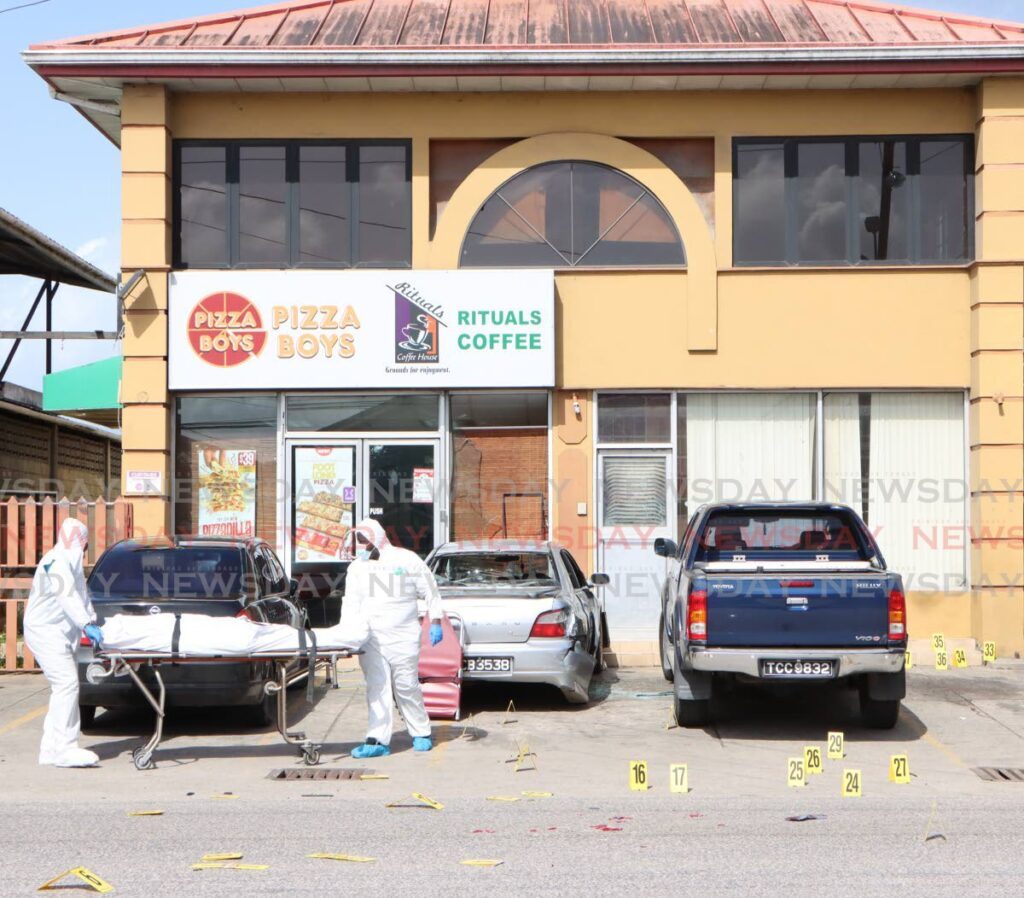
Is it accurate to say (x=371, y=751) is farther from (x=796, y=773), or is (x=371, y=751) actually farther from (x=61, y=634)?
(x=796, y=773)

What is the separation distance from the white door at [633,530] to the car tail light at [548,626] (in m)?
4.72

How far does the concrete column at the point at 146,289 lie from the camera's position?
16.2 metres

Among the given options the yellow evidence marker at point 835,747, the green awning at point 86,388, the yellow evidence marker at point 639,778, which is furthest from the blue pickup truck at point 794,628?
the green awning at point 86,388

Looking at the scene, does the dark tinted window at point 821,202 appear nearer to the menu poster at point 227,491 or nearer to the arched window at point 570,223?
the arched window at point 570,223

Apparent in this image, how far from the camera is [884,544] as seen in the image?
16531 millimetres

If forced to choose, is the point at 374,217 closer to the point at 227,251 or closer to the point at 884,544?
the point at 227,251

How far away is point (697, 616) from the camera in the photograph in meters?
10.5

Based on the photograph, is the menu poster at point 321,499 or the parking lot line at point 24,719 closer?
the parking lot line at point 24,719

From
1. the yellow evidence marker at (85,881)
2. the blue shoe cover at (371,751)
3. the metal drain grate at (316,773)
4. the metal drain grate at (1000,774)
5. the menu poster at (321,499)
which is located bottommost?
the metal drain grate at (1000,774)

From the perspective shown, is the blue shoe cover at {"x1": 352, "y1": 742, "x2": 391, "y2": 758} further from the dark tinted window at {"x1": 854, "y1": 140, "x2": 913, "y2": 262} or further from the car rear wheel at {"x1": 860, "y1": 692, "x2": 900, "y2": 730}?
the dark tinted window at {"x1": 854, "y1": 140, "x2": 913, "y2": 262}

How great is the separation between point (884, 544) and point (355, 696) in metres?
7.15

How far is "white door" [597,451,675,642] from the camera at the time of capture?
54.1 feet

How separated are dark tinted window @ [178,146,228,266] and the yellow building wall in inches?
11.8

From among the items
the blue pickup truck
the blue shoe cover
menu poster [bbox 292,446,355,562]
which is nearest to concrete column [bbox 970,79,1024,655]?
the blue pickup truck
